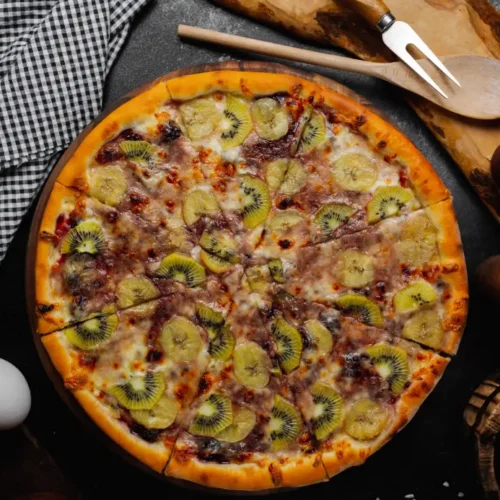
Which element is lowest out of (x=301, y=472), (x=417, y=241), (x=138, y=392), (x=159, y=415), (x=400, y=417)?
(x=301, y=472)

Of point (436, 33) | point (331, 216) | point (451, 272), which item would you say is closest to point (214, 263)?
point (331, 216)

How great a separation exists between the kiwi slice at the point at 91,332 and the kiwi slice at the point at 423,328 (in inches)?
77.3

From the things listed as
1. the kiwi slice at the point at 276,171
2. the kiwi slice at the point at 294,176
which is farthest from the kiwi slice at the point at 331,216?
the kiwi slice at the point at 276,171

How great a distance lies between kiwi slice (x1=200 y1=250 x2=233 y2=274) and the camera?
5.05m

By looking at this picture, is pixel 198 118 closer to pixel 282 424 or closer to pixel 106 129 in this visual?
pixel 106 129

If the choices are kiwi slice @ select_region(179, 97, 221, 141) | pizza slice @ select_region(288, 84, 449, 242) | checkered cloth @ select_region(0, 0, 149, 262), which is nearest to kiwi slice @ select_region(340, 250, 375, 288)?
pizza slice @ select_region(288, 84, 449, 242)

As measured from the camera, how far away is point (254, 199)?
5.09 meters

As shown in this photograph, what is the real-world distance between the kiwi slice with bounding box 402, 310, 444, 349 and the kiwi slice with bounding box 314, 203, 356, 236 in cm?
81

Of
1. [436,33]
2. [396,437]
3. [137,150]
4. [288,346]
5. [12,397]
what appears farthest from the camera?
[396,437]

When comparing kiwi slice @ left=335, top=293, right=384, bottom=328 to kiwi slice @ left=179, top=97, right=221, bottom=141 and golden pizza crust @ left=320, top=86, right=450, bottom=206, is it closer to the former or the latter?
golden pizza crust @ left=320, top=86, right=450, bottom=206

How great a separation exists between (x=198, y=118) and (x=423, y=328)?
2.06 m

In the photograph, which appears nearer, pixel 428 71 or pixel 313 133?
pixel 313 133

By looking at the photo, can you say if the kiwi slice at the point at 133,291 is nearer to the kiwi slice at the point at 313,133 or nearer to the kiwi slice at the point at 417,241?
the kiwi slice at the point at 313,133

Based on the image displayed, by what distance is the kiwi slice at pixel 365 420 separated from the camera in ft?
16.6
